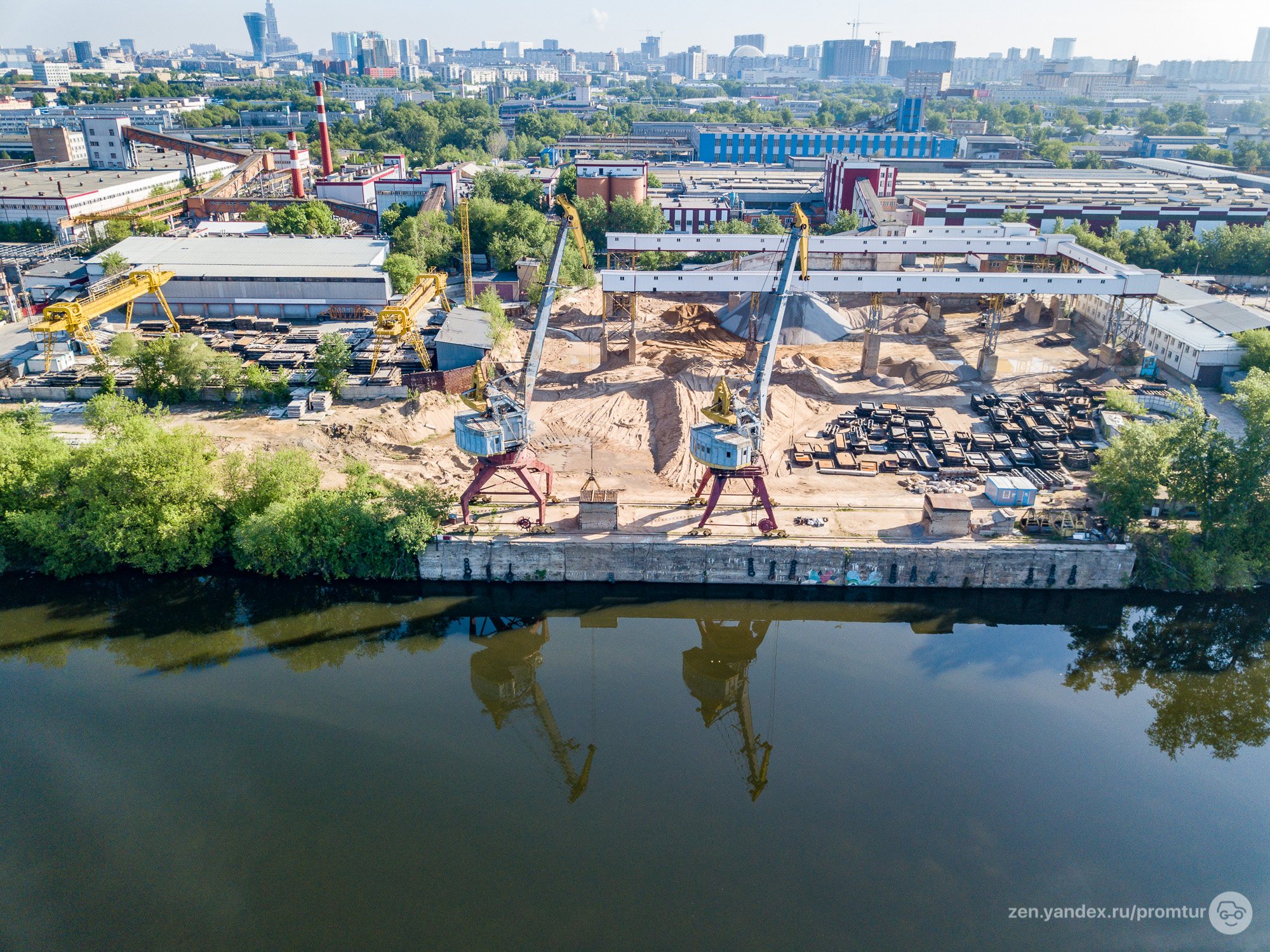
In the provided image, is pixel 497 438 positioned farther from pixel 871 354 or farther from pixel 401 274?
pixel 401 274

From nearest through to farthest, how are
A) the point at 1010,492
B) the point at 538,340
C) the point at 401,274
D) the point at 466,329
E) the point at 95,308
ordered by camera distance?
the point at 1010,492 < the point at 538,340 < the point at 95,308 < the point at 466,329 < the point at 401,274

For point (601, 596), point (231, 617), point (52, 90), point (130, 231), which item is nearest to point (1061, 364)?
point (601, 596)

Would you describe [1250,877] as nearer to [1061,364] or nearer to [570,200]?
[1061,364]

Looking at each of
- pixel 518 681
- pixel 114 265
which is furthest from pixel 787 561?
pixel 114 265

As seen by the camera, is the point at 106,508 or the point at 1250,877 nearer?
the point at 1250,877

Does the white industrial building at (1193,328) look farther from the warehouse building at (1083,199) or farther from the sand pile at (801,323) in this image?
the warehouse building at (1083,199)

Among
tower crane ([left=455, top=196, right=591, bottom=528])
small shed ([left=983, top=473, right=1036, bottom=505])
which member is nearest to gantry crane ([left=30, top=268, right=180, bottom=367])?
tower crane ([left=455, top=196, right=591, bottom=528])

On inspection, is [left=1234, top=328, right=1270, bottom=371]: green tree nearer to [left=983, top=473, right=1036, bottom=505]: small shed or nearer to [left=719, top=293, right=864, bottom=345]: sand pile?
[left=983, top=473, right=1036, bottom=505]: small shed
